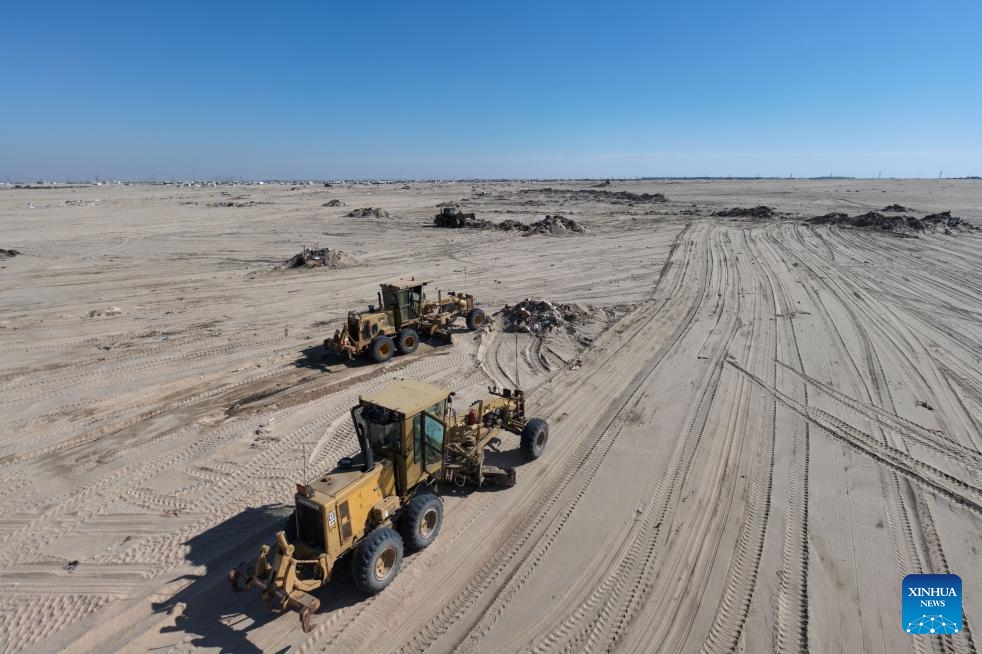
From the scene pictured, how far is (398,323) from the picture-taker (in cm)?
1430

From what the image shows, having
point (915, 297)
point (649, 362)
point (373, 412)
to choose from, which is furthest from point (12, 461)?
point (915, 297)

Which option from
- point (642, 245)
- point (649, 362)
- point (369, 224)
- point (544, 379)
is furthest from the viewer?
point (369, 224)

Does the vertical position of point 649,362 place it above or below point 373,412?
below

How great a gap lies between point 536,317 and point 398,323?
4589 mm

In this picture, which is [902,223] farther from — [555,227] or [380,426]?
[380,426]

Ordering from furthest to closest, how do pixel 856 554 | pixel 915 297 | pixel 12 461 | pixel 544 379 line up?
pixel 915 297
pixel 544 379
pixel 12 461
pixel 856 554

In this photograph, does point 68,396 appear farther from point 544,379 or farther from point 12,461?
point 544,379

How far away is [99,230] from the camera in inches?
1513

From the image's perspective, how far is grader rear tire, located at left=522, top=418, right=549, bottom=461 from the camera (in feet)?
29.2

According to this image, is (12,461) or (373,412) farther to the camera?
(12,461)

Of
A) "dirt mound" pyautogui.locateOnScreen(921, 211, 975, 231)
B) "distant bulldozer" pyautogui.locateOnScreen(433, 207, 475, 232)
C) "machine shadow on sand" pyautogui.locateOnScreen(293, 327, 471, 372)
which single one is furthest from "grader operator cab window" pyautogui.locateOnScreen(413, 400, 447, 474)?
"dirt mound" pyautogui.locateOnScreen(921, 211, 975, 231)

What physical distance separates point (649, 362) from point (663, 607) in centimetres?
832

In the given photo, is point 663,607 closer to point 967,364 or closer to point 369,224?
point 967,364

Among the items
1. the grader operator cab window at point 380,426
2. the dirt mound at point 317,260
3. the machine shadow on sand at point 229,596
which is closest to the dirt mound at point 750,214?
the dirt mound at point 317,260
